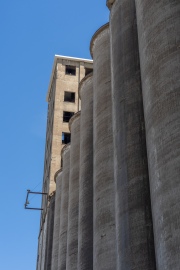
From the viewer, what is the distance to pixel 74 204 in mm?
26938

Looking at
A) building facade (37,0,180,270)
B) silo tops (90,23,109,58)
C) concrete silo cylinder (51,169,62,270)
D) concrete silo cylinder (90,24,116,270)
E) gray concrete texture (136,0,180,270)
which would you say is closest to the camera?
gray concrete texture (136,0,180,270)

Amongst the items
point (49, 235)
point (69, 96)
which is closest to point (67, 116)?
point (69, 96)

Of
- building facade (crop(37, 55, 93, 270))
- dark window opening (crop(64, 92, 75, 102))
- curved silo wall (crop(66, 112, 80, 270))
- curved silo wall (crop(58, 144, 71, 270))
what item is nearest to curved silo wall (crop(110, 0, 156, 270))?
curved silo wall (crop(66, 112, 80, 270))

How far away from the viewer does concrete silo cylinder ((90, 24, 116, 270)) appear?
57.4 ft

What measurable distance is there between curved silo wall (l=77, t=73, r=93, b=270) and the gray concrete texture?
31.2ft

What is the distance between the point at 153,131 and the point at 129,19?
22.1 ft

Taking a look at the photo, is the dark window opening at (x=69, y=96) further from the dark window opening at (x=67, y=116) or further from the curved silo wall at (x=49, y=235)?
the curved silo wall at (x=49, y=235)

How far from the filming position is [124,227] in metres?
14.6

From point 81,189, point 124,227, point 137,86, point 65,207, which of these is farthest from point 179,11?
point 65,207

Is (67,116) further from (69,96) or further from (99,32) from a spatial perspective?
(99,32)

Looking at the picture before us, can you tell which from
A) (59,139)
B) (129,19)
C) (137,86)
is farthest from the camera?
(59,139)

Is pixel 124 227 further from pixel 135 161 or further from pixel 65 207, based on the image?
pixel 65 207

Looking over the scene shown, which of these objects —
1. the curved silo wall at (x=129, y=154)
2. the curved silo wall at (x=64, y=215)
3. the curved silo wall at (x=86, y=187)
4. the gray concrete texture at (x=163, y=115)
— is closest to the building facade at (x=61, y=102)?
the curved silo wall at (x=64, y=215)

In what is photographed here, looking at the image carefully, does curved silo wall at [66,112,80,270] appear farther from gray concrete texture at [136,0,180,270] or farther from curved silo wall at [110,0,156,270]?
gray concrete texture at [136,0,180,270]
